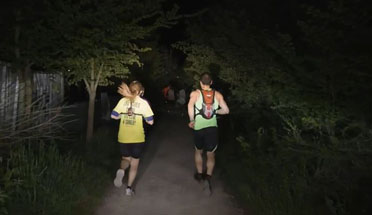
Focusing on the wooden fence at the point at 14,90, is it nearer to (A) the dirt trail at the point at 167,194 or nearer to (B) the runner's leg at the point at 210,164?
(A) the dirt trail at the point at 167,194

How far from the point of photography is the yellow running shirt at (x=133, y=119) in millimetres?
6598

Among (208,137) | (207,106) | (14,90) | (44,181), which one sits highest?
(14,90)

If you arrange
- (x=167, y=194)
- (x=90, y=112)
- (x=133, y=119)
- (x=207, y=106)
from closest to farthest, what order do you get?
(x=133, y=119)
(x=167, y=194)
(x=207, y=106)
(x=90, y=112)

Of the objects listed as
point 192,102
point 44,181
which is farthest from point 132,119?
point 44,181

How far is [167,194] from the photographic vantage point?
6711 mm

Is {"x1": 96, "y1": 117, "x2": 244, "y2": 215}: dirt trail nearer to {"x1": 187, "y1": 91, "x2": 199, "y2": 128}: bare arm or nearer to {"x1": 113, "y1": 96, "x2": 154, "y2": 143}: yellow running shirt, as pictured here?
{"x1": 113, "y1": 96, "x2": 154, "y2": 143}: yellow running shirt

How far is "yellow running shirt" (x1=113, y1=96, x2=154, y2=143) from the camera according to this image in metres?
6.60

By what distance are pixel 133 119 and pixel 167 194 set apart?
1348mm

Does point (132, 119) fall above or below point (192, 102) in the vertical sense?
below

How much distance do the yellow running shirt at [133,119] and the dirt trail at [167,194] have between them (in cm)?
91

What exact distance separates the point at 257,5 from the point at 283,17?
1815 millimetres

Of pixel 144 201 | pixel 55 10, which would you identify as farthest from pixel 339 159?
pixel 55 10

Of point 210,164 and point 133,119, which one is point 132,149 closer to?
point 133,119

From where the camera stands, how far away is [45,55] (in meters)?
7.08
